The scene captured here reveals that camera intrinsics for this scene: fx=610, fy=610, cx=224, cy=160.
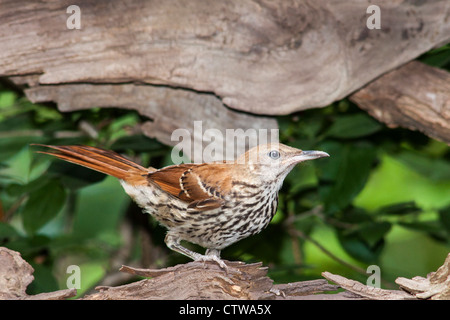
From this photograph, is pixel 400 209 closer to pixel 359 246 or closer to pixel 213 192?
pixel 359 246

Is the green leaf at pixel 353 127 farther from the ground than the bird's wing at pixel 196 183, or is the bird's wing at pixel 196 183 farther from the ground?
the green leaf at pixel 353 127

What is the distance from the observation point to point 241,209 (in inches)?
150

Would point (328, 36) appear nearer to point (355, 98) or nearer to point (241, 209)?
point (355, 98)

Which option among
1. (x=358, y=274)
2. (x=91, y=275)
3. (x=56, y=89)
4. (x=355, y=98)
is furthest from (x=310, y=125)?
(x=91, y=275)

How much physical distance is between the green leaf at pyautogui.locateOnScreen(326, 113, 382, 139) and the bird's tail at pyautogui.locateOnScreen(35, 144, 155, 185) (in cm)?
154

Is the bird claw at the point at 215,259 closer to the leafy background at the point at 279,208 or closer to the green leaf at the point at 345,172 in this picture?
the leafy background at the point at 279,208

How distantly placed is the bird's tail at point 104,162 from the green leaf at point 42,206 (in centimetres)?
64

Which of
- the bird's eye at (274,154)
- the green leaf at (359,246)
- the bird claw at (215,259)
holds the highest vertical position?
the bird's eye at (274,154)

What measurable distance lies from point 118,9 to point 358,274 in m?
2.82

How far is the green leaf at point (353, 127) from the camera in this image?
4.76m

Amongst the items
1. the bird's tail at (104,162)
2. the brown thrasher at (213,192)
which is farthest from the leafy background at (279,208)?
the brown thrasher at (213,192)

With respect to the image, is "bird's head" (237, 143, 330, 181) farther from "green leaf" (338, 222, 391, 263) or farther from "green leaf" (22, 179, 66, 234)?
"green leaf" (22, 179, 66, 234)

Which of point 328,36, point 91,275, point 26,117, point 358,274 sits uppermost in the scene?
point 328,36

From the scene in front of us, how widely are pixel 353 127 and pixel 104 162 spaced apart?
1990mm
